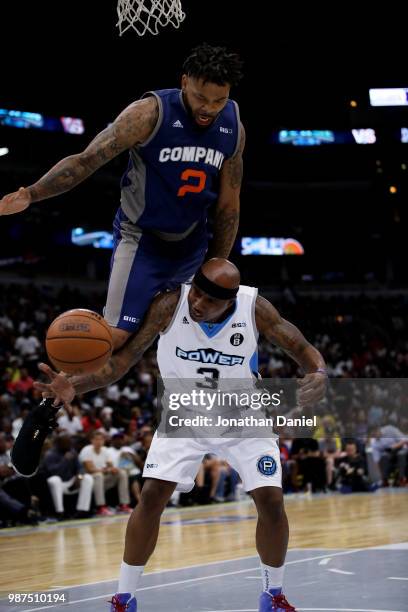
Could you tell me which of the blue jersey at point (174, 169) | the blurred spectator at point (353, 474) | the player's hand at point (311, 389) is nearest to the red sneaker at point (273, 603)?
the player's hand at point (311, 389)

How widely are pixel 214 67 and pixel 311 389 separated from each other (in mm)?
1755

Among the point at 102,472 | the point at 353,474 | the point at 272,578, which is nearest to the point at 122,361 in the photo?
the point at 272,578

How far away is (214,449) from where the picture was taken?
5.21 meters

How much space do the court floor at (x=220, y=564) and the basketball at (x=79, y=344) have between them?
208cm

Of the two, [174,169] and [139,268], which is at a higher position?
[174,169]

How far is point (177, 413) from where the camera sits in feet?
17.0

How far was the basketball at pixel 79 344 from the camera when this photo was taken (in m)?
4.61

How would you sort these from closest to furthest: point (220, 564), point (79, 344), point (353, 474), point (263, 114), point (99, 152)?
1. point (79, 344)
2. point (99, 152)
3. point (220, 564)
4. point (353, 474)
5. point (263, 114)

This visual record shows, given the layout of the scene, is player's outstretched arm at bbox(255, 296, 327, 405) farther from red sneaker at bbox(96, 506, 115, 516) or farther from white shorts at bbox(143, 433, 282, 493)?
red sneaker at bbox(96, 506, 115, 516)

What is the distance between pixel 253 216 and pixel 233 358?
29571 millimetres

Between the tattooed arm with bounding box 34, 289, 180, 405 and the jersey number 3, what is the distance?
1.85 ft

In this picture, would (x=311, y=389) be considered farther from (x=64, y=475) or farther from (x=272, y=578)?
(x=64, y=475)

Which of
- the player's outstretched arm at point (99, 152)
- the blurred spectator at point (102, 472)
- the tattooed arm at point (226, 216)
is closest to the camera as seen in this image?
the player's outstretched arm at point (99, 152)

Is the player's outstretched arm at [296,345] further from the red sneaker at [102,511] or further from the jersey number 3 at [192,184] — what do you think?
the red sneaker at [102,511]
